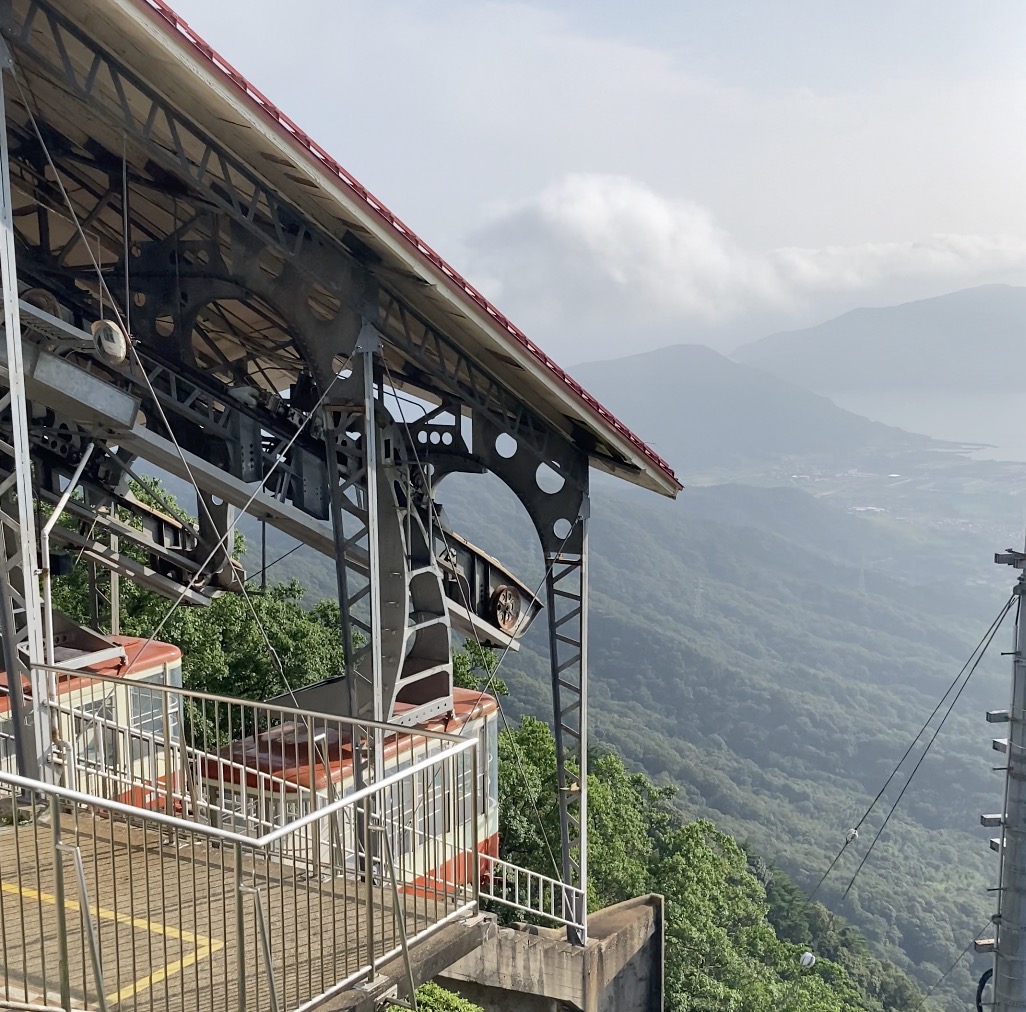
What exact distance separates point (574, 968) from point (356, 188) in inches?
412

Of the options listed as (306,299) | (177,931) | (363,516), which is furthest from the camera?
(363,516)

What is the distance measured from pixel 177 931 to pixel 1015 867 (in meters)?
8.89

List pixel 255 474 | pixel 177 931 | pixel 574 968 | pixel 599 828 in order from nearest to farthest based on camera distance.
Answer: pixel 177 931
pixel 255 474
pixel 574 968
pixel 599 828

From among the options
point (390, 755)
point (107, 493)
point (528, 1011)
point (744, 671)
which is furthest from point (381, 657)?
point (744, 671)

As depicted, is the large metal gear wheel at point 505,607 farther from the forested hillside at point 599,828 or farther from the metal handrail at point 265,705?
the metal handrail at point 265,705

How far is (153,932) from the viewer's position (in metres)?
5.67

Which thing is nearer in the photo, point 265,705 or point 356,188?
point 265,705

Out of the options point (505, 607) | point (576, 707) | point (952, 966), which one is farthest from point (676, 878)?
point (952, 966)

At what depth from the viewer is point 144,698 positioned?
55.8 feet

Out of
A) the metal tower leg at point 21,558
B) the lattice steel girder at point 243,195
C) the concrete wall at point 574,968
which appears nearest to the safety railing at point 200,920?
the metal tower leg at point 21,558

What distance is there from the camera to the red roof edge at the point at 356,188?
863 centimetres

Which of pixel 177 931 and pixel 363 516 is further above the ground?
pixel 363 516

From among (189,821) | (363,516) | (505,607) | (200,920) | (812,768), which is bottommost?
(812,768)

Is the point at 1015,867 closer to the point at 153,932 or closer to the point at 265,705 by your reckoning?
the point at 265,705
